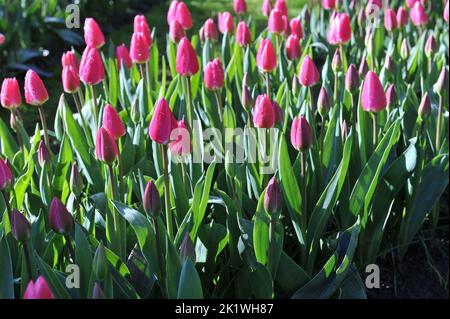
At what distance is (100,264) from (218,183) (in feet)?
2.66

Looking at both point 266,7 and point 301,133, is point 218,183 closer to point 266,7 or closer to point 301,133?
point 301,133

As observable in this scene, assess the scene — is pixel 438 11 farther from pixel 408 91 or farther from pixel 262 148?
pixel 262 148

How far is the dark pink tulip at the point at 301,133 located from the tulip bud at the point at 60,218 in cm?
64

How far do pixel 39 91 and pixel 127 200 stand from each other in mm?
428

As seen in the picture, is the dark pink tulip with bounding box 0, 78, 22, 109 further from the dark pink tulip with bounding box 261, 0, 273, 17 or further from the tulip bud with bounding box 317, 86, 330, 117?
the dark pink tulip with bounding box 261, 0, 273, 17

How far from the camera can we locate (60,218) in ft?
5.52

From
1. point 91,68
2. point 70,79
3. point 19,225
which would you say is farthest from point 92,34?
point 19,225

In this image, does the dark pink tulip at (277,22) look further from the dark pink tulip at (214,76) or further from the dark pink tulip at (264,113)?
the dark pink tulip at (264,113)

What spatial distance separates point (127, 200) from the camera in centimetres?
217

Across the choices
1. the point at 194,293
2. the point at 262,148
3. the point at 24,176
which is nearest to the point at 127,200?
the point at 24,176

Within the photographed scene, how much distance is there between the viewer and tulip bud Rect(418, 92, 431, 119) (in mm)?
2404

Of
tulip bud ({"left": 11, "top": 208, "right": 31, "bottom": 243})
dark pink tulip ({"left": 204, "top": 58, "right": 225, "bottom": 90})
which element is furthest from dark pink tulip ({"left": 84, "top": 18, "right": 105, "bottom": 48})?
tulip bud ({"left": 11, "top": 208, "right": 31, "bottom": 243})

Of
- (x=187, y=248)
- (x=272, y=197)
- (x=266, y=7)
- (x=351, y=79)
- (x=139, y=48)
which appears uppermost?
(x=266, y=7)

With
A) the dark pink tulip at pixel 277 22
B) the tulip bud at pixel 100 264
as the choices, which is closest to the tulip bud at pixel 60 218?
the tulip bud at pixel 100 264
